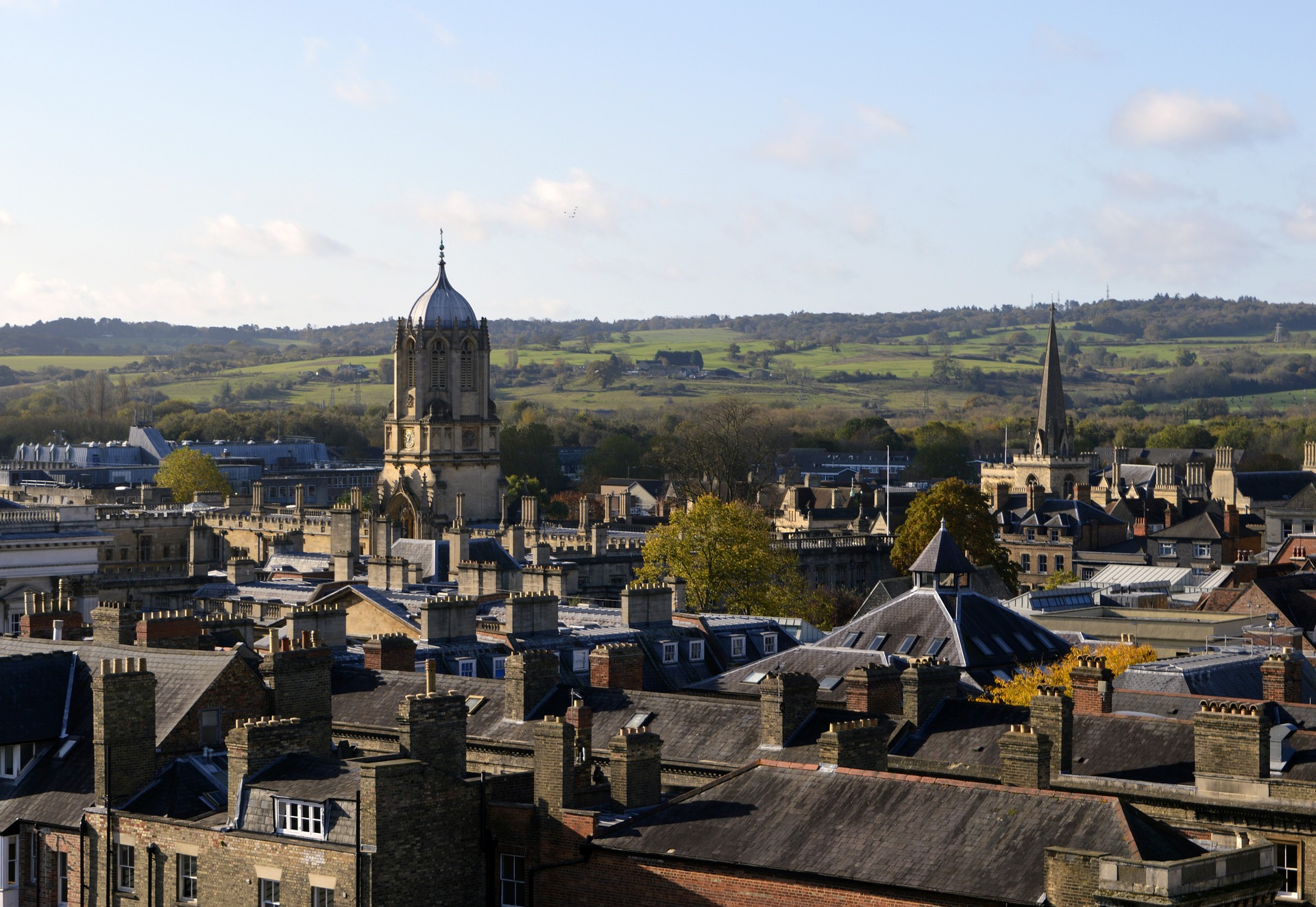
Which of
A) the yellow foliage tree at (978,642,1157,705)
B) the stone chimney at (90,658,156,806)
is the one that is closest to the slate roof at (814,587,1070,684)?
the yellow foliage tree at (978,642,1157,705)

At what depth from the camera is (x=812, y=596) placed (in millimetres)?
88500

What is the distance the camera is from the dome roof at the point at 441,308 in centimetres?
11481

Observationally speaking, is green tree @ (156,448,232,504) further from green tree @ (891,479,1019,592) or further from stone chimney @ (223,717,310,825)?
stone chimney @ (223,717,310,825)

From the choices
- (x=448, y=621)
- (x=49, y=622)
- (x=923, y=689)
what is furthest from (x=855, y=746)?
(x=49, y=622)

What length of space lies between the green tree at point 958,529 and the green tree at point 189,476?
191ft

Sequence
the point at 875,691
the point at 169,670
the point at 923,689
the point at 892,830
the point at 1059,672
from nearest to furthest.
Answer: the point at 892,830
the point at 169,670
the point at 923,689
the point at 875,691
the point at 1059,672

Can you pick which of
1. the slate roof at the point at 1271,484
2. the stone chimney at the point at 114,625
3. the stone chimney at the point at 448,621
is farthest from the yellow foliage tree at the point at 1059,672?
the slate roof at the point at 1271,484

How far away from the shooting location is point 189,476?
146m

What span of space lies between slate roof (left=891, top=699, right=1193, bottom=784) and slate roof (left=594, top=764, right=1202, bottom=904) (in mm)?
6218

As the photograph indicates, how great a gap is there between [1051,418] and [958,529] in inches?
2354

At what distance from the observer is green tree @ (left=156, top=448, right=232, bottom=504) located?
14338cm

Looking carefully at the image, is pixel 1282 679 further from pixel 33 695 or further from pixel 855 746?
pixel 33 695

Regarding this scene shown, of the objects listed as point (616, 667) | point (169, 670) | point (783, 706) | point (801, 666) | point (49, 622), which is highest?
point (169, 670)

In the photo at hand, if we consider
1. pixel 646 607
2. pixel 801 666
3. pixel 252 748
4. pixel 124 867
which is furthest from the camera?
A: pixel 646 607
